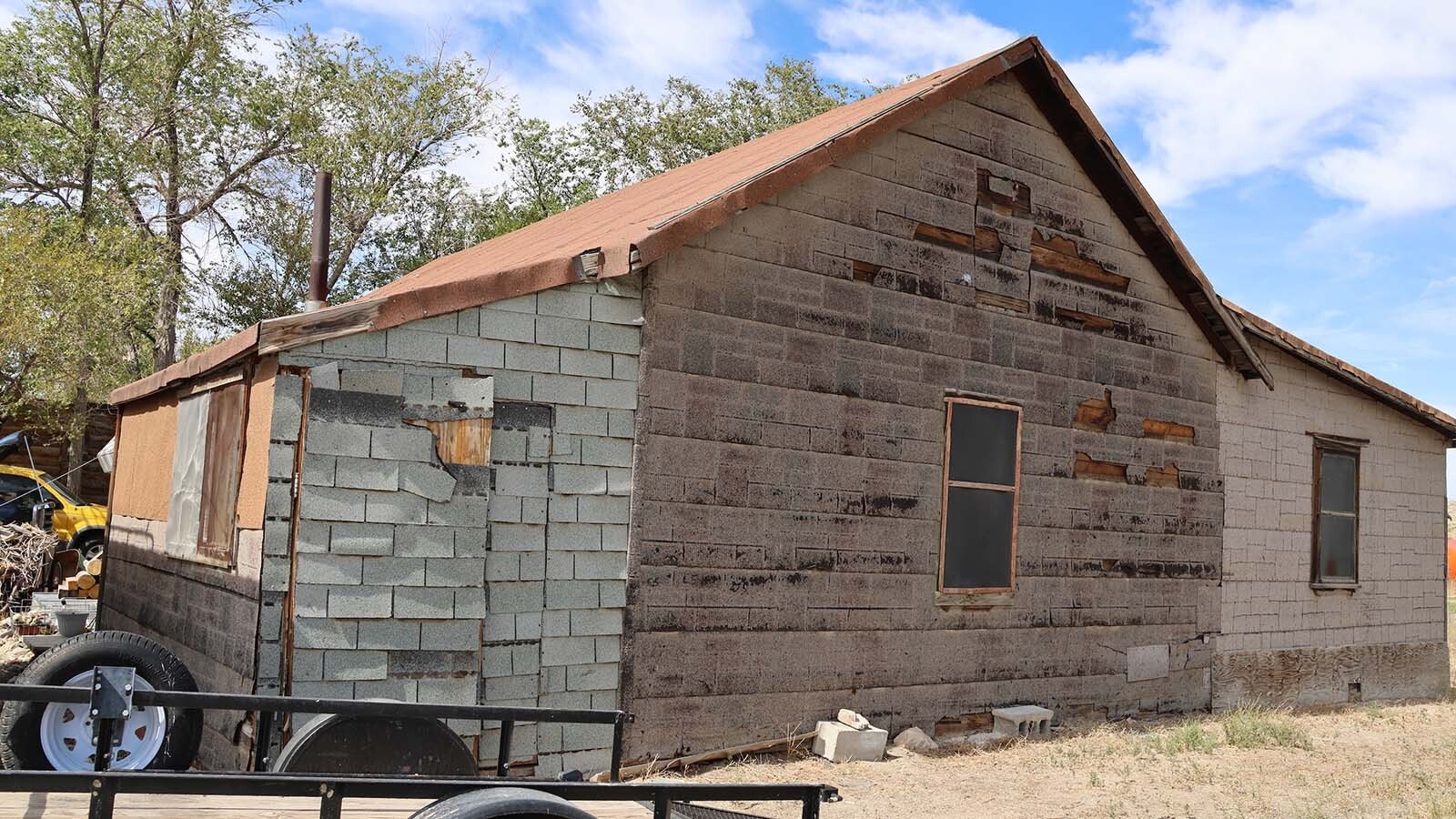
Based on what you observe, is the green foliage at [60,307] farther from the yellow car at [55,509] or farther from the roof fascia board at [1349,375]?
the roof fascia board at [1349,375]

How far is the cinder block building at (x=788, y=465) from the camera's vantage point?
702cm

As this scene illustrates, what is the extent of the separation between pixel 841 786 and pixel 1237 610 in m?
6.07

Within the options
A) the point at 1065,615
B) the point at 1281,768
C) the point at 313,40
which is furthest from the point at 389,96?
the point at 1281,768

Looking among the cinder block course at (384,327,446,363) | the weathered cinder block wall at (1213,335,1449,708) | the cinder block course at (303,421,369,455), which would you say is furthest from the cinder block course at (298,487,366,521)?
the weathered cinder block wall at (1213,335,1449,708)

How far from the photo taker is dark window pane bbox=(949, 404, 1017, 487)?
32.2ft

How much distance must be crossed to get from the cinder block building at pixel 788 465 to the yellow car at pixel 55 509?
7722mm

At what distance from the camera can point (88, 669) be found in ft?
19.0

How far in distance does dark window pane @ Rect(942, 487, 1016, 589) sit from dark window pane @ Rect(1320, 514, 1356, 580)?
5.25 meters

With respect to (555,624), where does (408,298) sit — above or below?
above

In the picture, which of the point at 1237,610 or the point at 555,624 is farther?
the point at 1237,610

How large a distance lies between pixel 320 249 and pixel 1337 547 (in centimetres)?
1141

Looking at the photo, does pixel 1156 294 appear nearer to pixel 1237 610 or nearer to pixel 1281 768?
pixel 1237 610

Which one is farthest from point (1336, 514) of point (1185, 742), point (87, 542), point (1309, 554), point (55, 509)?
point (55, 509)

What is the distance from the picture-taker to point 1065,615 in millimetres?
10438
